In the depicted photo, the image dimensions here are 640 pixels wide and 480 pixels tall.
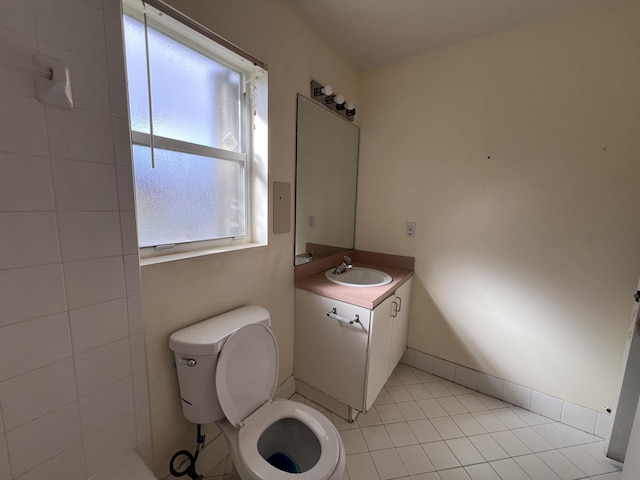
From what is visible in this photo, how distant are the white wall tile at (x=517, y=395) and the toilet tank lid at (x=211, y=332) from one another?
1781 mm

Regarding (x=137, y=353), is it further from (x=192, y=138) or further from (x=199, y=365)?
(x=192, y=138)

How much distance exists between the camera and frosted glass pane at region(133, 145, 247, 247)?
3.31ft

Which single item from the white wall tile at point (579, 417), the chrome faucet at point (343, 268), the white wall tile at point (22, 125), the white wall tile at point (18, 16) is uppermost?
the white wall tile at point (18, 16)

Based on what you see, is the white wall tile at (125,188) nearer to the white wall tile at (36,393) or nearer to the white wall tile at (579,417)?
the white wall tile at (36,393)

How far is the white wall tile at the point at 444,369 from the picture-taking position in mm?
1978

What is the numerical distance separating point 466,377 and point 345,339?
1.15 metres

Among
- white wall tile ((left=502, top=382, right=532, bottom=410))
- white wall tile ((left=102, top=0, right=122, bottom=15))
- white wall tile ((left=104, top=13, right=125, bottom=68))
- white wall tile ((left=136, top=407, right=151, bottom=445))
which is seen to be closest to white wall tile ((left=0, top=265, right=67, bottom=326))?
white wall tile ((left=136, top=407, right=151, bottom=445))

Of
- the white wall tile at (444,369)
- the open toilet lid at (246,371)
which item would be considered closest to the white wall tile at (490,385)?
the white wall tile at (444,369)

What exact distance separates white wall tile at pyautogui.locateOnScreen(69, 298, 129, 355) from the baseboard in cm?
204

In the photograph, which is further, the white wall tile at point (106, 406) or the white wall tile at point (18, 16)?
the white wall tile at point (106, 406)

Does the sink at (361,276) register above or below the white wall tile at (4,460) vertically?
above

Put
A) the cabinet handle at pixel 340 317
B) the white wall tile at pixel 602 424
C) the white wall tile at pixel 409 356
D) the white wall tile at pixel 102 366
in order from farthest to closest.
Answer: the white wall tile at pixel 409 356
the white wall tile at pixel 602 424
the cabinet handle at pixel 340 317
the white wall tile at pixel 102 366

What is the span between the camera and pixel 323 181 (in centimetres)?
189

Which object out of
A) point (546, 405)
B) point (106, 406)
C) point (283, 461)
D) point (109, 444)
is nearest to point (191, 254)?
point (106, 406)
